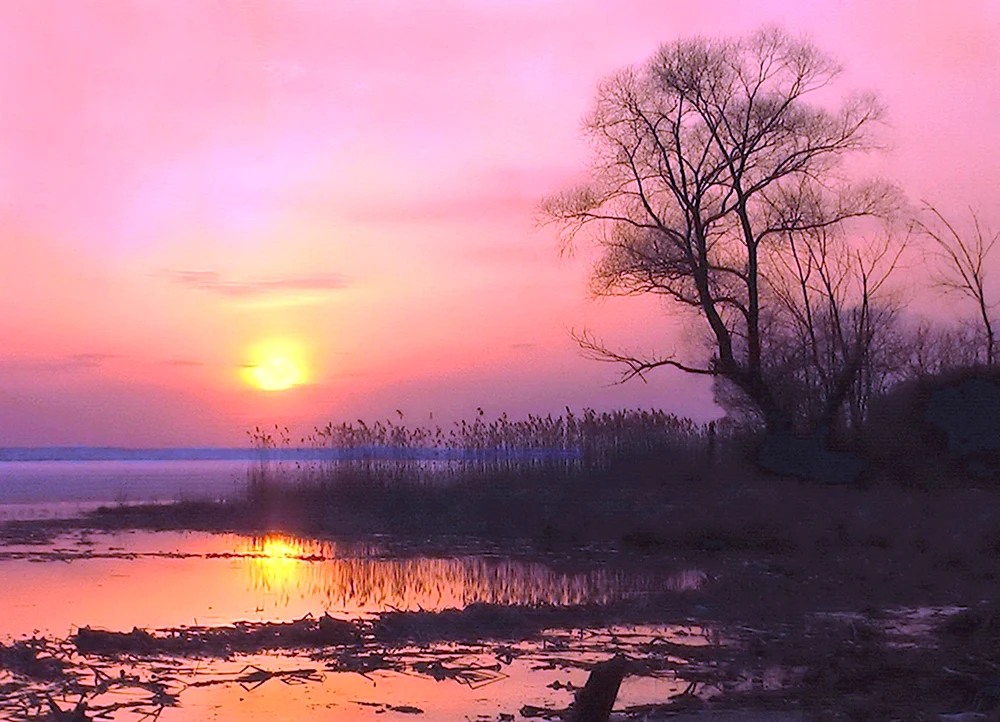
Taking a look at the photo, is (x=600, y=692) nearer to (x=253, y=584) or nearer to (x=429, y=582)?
(x=429, y=582)

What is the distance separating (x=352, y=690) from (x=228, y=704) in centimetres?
110

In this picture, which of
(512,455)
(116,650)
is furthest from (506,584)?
(512,455)

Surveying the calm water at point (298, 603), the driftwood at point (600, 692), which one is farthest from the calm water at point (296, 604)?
the driftwood at point (600, 692)

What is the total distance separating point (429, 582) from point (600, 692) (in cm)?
1064

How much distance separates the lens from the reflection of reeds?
15.4 meters

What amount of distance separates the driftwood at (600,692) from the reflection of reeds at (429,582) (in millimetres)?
7491

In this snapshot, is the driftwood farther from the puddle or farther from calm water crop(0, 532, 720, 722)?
the puddle

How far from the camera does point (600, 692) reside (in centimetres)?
685

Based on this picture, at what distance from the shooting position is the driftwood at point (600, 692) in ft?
22.3

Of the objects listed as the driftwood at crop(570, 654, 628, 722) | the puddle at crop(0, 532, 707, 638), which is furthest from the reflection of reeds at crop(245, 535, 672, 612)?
the driftwood at crop(570, 654, 628, 722)

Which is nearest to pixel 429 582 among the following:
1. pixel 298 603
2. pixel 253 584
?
pixel 253 584

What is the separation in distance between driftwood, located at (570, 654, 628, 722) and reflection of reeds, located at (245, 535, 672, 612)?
295 inches

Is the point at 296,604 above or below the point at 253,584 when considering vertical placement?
below

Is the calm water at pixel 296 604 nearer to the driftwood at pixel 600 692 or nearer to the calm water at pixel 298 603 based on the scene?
the calm water at pixel 298 603
